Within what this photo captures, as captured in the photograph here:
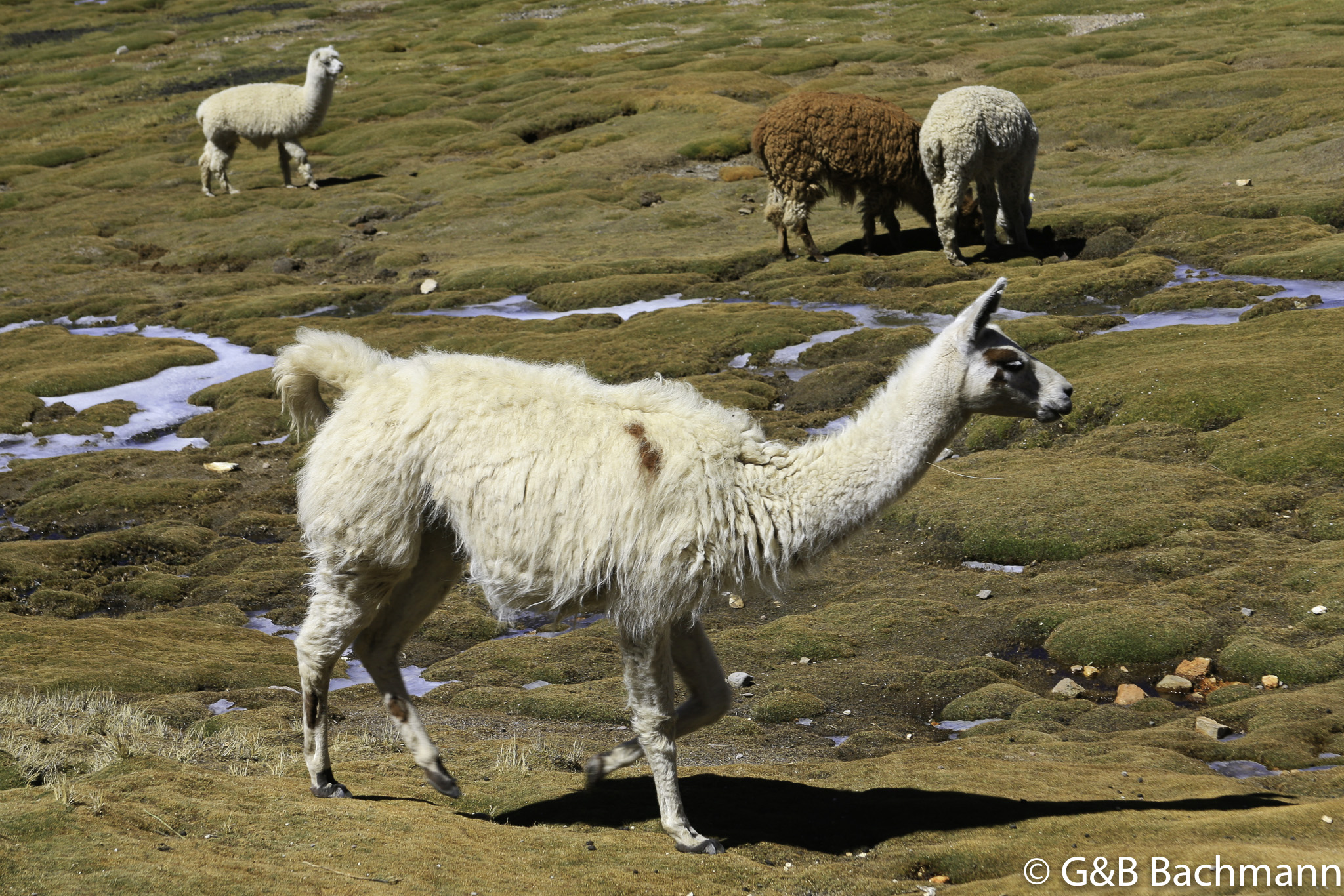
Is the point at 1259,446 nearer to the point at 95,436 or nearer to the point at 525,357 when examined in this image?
the point at 525,357

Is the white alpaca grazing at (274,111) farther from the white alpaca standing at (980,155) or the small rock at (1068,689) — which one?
the small rock at (1068,689)

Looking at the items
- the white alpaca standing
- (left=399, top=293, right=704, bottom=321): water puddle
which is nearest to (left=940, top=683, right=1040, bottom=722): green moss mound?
(left=399, top=293, right=704, bottom=321): water puddle

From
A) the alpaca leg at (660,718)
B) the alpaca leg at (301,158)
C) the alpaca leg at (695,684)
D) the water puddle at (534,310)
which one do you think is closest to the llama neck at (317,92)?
the alpaca leg at (301,158)

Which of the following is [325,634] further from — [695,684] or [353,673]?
[353,673]

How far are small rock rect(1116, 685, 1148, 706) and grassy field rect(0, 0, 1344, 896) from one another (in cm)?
22

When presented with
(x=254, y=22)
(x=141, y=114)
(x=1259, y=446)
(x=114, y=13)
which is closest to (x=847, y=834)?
(x=1259, y=446)

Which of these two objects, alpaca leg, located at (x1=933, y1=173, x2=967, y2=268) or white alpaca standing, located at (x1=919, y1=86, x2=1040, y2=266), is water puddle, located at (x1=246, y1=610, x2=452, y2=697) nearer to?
alpaca leg, located at (x1=933, y1=173, x2=967, y2=268)

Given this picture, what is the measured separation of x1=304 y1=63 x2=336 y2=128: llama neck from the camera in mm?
42784

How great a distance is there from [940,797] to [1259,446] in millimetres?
9325

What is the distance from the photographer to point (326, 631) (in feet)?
22.1

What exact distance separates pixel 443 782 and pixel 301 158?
4248 cm

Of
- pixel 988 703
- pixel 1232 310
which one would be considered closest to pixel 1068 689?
pixel 988 703

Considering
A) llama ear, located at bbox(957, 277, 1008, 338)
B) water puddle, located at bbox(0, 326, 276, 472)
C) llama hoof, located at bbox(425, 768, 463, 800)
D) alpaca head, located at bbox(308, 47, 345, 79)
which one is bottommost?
water puddle, located at bbox(0, 326, 276, 472)

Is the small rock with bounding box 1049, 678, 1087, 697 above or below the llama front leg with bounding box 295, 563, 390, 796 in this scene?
below
